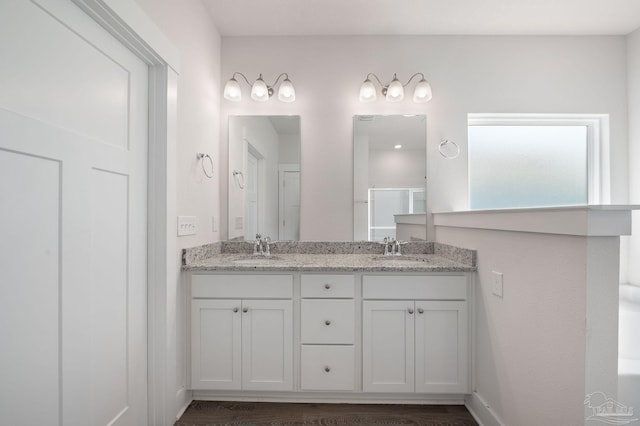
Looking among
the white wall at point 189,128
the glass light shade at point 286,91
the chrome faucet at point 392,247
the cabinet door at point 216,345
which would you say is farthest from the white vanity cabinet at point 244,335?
the glass light shade at point 286,91

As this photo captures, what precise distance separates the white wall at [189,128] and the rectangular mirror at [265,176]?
164mm

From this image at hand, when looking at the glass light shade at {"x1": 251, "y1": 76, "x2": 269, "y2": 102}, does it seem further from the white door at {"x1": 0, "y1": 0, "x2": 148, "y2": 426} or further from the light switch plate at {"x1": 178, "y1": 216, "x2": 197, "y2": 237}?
the light switch plate at {"x1": 178, "y1": 216, "x2": 197, "y2": 237}

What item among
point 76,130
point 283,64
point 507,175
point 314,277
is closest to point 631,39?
point 507,175

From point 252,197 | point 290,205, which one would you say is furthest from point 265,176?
point 290,205

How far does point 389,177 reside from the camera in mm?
2359

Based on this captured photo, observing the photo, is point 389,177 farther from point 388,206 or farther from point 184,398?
point 184,398

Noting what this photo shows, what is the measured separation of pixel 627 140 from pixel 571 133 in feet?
1.16

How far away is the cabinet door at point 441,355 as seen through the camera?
1.75 metres

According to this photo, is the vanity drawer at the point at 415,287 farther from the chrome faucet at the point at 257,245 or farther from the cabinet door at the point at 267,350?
the chrome faucet at the point at 257,245

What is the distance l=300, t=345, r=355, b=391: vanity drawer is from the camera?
1759 mm

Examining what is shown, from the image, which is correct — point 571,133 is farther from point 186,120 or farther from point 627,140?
point 186,120

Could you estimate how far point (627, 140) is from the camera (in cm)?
230

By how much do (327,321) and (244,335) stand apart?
1.58 ft

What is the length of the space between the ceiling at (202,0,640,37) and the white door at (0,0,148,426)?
1.01 m
